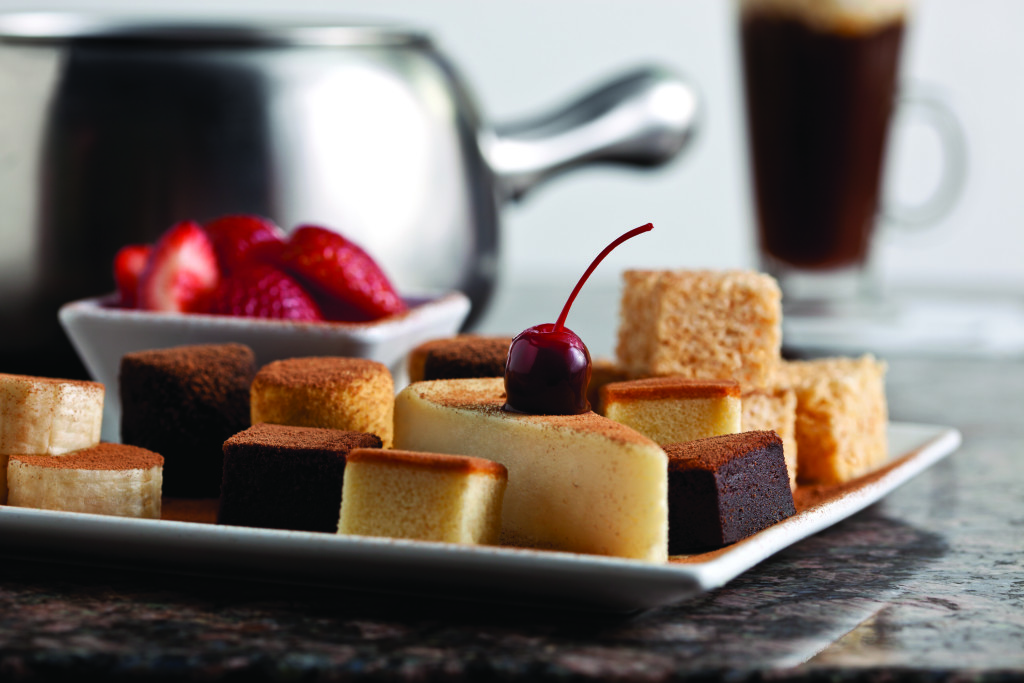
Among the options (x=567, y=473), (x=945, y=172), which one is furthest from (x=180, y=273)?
(x=945, y=172)

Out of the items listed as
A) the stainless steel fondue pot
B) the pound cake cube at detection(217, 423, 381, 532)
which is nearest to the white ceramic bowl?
the stainless steel fondue pot

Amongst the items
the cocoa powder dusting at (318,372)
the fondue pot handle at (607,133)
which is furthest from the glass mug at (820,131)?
the cocoa powder dusting at (318,372)

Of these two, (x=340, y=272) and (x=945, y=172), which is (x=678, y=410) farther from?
(x=945, y=172)

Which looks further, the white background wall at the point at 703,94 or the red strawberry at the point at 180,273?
the white background wall at the point at 703,94

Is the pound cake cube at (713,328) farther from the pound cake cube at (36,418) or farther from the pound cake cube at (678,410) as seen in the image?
the pound cake cube at (36,418)

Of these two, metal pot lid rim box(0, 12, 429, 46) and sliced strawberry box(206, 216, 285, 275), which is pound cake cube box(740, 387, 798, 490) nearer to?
sliced strawberry box(206, 216, 285, 275)
